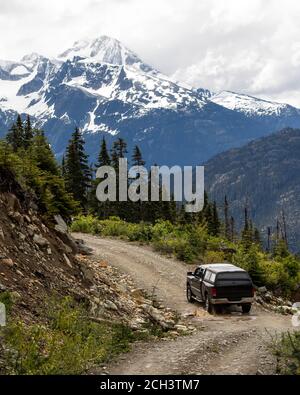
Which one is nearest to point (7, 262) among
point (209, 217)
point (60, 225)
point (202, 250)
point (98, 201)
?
point (60, 225)

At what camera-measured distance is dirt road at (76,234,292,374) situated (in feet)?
40.5

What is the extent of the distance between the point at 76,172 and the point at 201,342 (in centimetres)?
5596

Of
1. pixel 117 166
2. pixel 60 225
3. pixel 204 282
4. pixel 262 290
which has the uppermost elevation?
pixel 117 166

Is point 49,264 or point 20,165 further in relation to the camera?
point 20,165

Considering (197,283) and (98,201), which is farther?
(98,201)

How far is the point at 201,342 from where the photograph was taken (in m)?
15.4

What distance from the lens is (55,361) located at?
452 inches

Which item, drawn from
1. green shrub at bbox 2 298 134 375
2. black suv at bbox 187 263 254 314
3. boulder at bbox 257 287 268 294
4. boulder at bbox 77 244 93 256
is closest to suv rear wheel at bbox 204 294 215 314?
black suv at bbox 187 263 254 314

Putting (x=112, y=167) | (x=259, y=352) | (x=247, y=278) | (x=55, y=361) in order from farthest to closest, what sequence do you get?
(x=112, y=167) < (x=247, y=278) < (x=259, y=352) < (x=55, y=361)

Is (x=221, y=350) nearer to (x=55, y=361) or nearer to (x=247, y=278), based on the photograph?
(x=55, y=361)

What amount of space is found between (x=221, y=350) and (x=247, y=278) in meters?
8.43

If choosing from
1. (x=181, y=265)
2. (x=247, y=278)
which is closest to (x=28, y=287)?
(x=247, y=278)

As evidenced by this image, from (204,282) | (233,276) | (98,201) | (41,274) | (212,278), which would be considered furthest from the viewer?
(98,201)

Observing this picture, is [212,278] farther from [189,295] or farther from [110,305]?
[110,305]
